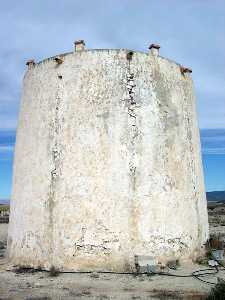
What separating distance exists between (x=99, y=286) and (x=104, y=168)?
3.41m

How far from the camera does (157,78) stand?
13.3 metres

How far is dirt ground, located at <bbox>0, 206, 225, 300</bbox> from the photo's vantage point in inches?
363

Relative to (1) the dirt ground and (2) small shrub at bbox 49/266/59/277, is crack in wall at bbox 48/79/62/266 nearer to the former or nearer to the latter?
(2) small shrub at bbox 49/266/59/277

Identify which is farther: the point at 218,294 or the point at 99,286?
the point at 99,286

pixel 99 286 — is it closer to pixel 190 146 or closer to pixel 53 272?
pixel 53 272

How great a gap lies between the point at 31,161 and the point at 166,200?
4164mm


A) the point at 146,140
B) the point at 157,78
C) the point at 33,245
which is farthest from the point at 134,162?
the point at 33,245

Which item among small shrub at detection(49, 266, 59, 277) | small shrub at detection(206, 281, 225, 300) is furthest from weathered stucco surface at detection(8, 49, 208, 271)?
small shrub at detection(206, 281, 225, 300)

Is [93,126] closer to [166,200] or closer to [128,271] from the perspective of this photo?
[166,200]

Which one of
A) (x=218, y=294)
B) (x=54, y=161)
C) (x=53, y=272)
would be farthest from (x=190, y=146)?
(x=218, y=294)

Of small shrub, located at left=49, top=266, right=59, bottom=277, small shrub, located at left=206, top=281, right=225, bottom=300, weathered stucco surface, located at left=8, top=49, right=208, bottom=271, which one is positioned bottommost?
small shrub, located at left=206, top=281, right=225, bottom=300

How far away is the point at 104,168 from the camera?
40.5 ft

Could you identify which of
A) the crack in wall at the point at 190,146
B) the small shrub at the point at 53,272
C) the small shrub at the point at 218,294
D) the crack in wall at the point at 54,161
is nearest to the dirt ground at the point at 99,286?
the small shrub at the point at 53,272

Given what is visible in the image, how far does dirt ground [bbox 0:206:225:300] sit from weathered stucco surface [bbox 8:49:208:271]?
786mm
